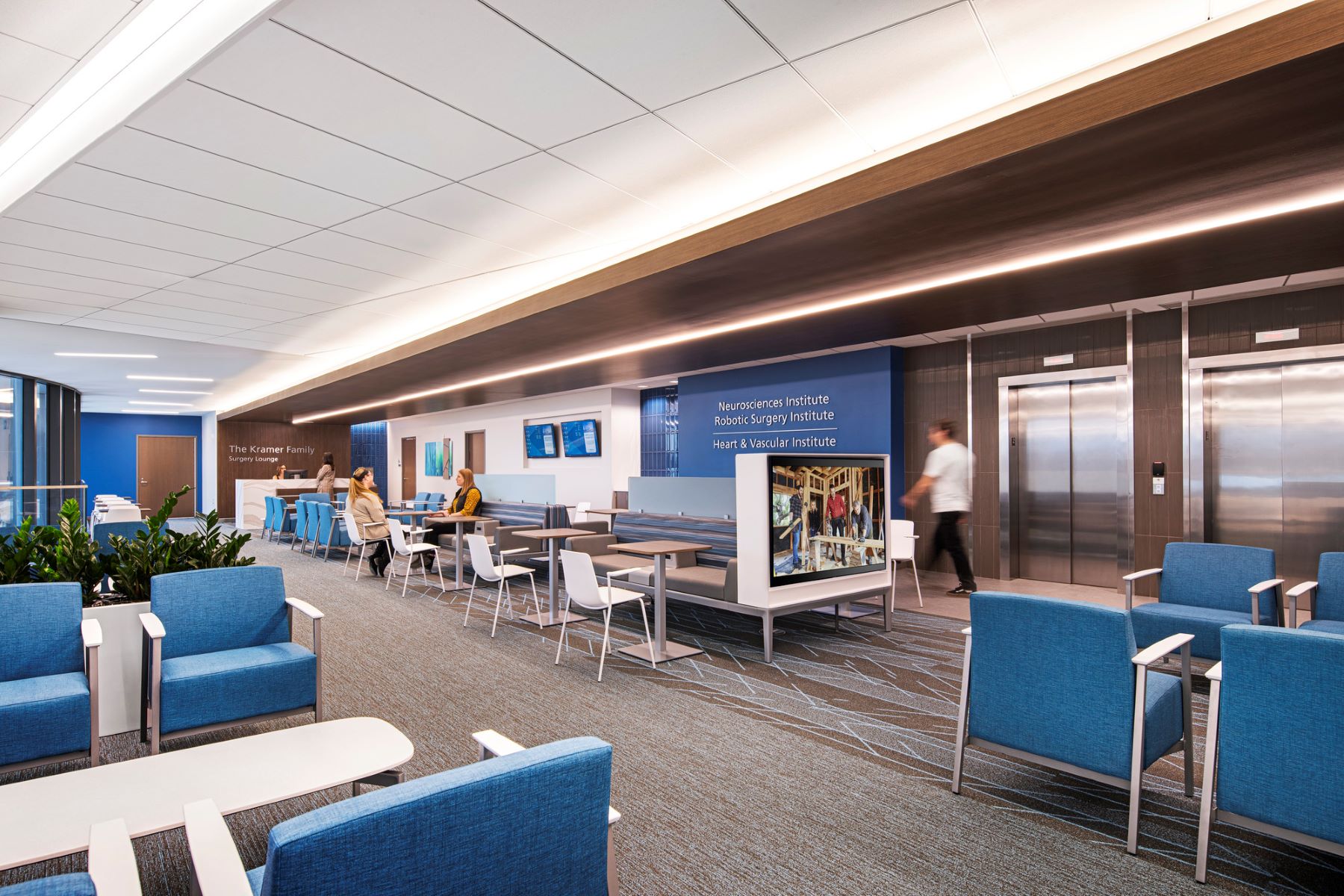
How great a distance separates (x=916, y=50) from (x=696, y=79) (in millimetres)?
878

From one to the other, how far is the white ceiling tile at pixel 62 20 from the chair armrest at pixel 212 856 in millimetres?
2747

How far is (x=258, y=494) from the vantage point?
15.6 m

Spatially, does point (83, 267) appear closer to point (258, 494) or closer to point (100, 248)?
point (100, 248)

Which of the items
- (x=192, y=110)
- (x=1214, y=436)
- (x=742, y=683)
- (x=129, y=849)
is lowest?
(x=742, y=683)

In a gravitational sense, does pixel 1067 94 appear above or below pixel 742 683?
above

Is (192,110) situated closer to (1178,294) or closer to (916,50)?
(916,50)

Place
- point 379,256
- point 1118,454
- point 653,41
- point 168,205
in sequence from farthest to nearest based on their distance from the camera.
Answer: point 1118,454 < point 379,256 < point 168,205 < point 653,41

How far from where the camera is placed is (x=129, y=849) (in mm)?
1354

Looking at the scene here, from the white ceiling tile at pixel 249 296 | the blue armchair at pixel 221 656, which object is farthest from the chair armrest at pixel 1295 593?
the white ceiling tile at pixel 249 296

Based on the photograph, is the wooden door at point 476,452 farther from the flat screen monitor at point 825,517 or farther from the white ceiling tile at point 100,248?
the flat screen monitor at point 825,517

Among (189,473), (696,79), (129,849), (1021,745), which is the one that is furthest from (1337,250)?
(189,473)

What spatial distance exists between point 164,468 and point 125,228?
19.4 metres

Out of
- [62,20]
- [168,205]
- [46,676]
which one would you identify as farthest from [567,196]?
[46,676]

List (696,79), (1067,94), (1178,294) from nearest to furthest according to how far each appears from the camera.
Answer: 1. (1067,94)
2. (696,79)
3. (1178,294)
